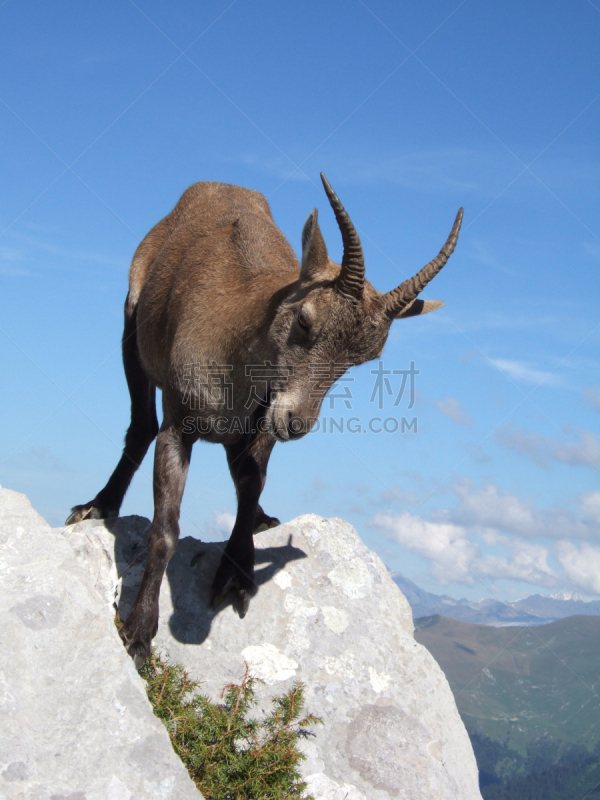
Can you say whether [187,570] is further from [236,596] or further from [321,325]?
[321,325]

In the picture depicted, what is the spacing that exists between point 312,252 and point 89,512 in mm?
4322

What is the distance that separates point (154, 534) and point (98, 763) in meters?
2.50

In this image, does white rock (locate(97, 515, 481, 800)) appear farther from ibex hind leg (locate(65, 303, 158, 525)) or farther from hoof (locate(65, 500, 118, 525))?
ibex hind leg (locate(65, 303, 158, 525))

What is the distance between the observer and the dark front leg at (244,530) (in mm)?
6988

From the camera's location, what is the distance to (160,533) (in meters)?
6.55

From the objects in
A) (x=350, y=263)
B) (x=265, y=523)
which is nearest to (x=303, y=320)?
(x=350, y=263)

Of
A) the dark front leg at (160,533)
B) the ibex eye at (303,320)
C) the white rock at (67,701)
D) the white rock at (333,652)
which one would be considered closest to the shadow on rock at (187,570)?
the white rock at (333,652)

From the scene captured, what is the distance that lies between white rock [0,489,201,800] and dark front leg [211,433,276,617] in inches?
70.2

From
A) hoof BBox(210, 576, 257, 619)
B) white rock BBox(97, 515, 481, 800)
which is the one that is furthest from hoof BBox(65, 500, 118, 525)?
hoof BBox(210, 576, 257, 619)

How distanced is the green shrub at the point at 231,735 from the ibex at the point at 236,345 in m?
0.57

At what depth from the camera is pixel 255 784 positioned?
5.13 meters

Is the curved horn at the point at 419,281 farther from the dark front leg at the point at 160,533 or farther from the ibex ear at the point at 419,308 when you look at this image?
the dark front leg at the point at 160,533

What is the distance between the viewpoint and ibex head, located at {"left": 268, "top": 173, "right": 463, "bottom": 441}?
19.7 ft

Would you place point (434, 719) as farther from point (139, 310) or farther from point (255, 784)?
point (139, 310)
